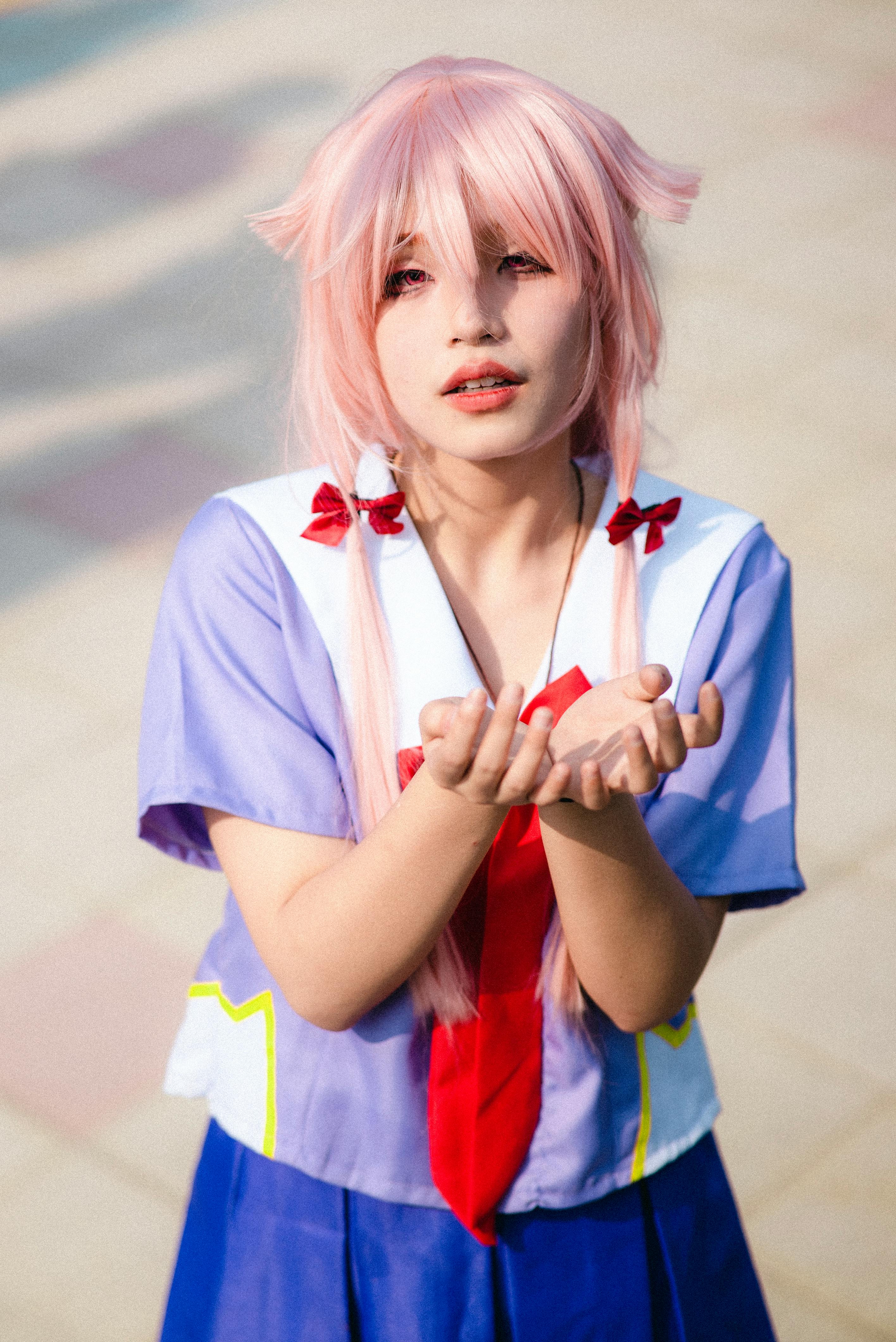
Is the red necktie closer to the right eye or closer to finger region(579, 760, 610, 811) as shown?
finger region(579, 760, 610, 811)

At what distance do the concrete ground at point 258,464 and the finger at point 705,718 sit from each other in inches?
18.5

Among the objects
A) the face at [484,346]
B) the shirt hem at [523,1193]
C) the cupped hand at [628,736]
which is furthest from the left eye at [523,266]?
the shirt hem at [523,1193]

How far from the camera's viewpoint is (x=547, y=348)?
1.25 metres

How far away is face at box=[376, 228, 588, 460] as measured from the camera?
123 centimetres

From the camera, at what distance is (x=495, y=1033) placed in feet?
4.24

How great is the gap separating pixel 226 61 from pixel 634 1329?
6626 millimetres

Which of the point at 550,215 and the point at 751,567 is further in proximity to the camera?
the point at 751,567

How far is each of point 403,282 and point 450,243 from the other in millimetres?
71

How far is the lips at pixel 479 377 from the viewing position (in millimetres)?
1223

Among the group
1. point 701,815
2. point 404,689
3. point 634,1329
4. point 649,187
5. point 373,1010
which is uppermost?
point 649,187

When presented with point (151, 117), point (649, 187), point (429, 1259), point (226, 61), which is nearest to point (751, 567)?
point (649, 187)

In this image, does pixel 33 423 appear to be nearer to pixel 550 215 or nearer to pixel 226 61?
pixel 226 61

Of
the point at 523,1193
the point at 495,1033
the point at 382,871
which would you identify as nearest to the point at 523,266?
the point at 382,871

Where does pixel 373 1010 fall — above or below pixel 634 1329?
above
